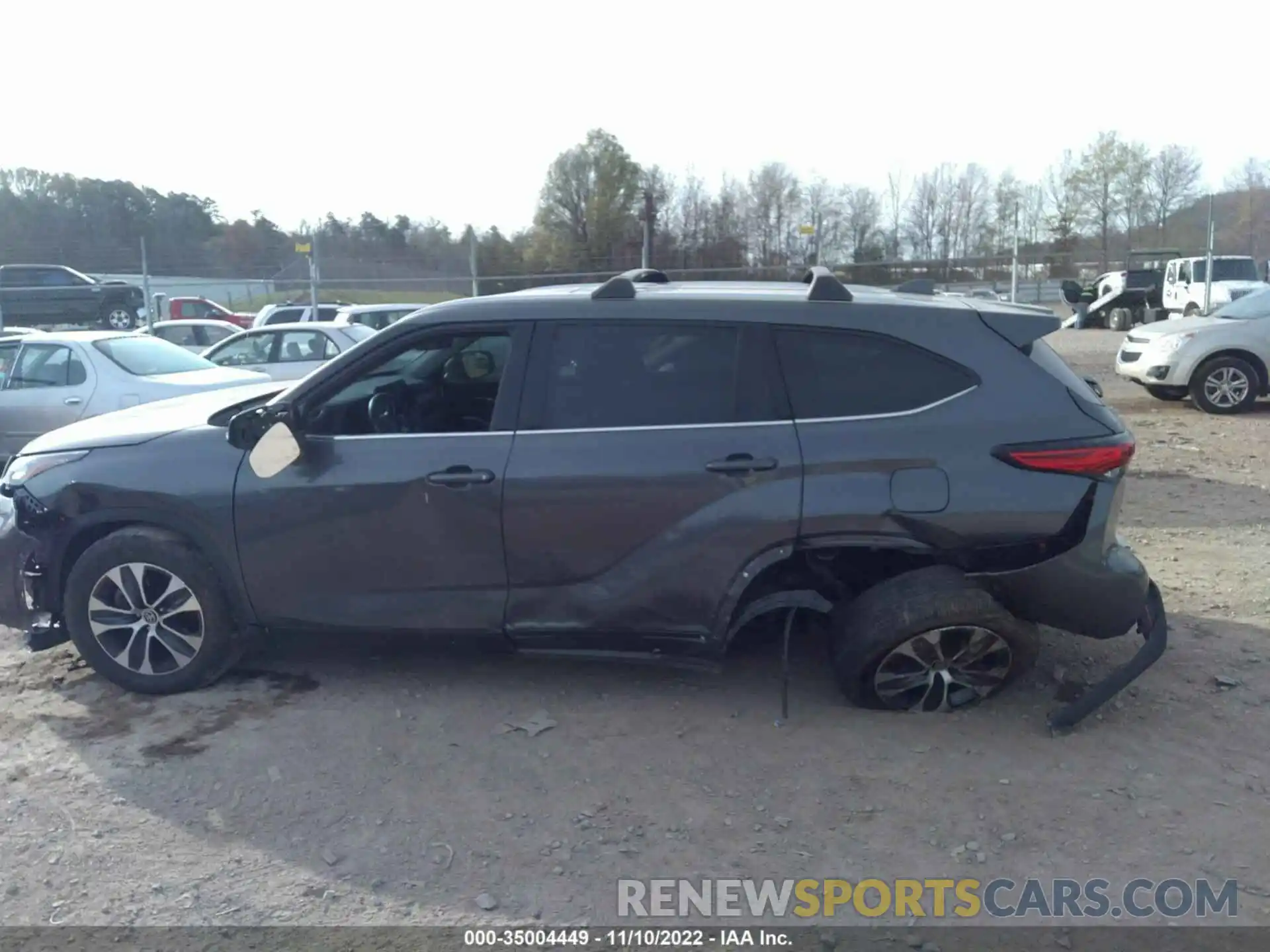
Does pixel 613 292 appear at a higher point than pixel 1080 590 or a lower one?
higher

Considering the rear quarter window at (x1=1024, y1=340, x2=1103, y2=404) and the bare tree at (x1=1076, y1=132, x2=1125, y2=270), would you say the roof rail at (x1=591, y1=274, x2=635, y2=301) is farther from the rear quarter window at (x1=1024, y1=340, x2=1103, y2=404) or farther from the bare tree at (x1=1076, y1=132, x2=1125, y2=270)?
the bare tree at (x1=1076, y1=132, x2=1125, y2=270)

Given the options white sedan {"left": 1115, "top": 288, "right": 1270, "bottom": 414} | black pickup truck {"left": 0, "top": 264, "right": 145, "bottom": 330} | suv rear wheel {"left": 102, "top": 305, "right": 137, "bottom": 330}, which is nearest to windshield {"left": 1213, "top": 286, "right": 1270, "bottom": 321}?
white sedan {"left": 1115, "top": 288, "right": 1270, "bottom": 414}

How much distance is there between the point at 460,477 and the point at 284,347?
1033 cm

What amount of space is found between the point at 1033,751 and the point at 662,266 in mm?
19321

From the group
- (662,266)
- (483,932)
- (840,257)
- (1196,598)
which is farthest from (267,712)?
(840,257)

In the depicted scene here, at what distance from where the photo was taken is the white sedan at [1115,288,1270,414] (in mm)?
12773

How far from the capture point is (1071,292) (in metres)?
29.7

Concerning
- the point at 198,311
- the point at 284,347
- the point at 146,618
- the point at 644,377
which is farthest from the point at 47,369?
the point at 198,311

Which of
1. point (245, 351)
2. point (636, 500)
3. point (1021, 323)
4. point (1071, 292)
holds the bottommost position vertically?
point (636, 500)

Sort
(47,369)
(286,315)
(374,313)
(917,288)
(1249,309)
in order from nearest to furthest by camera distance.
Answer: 1. (917,288)
2. (47,369)
3. (1249,309)
4. (374,313)
5. (286,315)

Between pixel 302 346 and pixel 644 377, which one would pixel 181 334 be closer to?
pixel 302 346

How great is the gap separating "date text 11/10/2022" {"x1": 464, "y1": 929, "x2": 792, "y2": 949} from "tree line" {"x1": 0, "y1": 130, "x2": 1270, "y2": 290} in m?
18.0

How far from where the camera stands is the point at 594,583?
452 centimetres

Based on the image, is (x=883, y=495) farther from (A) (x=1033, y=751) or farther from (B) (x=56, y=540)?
(B) (x=56, y=540)
